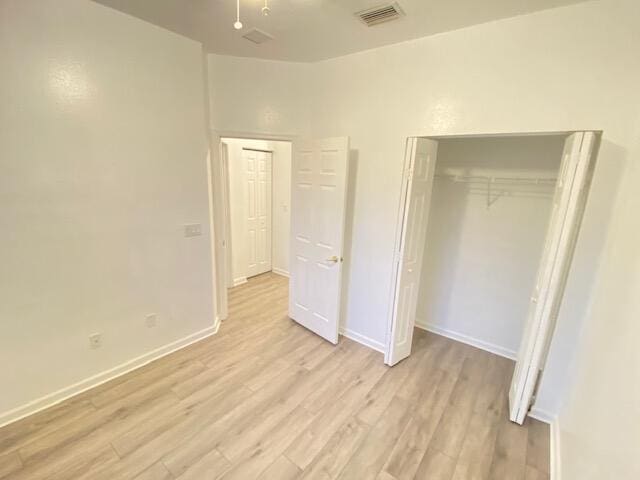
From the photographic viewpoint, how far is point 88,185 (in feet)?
6.91

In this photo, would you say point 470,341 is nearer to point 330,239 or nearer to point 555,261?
point 555,261

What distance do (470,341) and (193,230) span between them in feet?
10.6

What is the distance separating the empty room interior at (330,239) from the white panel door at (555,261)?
0.01m

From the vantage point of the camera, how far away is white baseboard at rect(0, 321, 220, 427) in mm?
2000

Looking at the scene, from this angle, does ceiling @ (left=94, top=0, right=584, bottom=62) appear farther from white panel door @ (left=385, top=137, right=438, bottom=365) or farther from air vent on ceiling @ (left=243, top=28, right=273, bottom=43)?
white panel door @ (left=385, top=137, right=438, bottom=365)

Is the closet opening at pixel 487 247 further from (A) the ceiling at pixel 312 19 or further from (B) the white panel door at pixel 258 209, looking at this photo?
(B) the white panel door at pixel 258 209

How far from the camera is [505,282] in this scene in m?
2.93

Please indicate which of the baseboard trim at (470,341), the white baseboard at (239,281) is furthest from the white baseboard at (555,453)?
the white baseboard at (239,281)

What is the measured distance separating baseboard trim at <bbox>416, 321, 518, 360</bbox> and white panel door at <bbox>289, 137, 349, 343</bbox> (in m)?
1.24

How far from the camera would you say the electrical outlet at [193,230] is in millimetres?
2732

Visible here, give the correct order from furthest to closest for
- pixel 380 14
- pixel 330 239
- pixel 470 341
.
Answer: pixel 470 341 < pixel 330 239 < pixel 380 14

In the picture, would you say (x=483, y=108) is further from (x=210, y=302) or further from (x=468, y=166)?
(x=210, y=302)

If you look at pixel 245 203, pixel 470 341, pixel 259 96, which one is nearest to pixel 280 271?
pixel 245 203

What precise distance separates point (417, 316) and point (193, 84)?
3505mm
